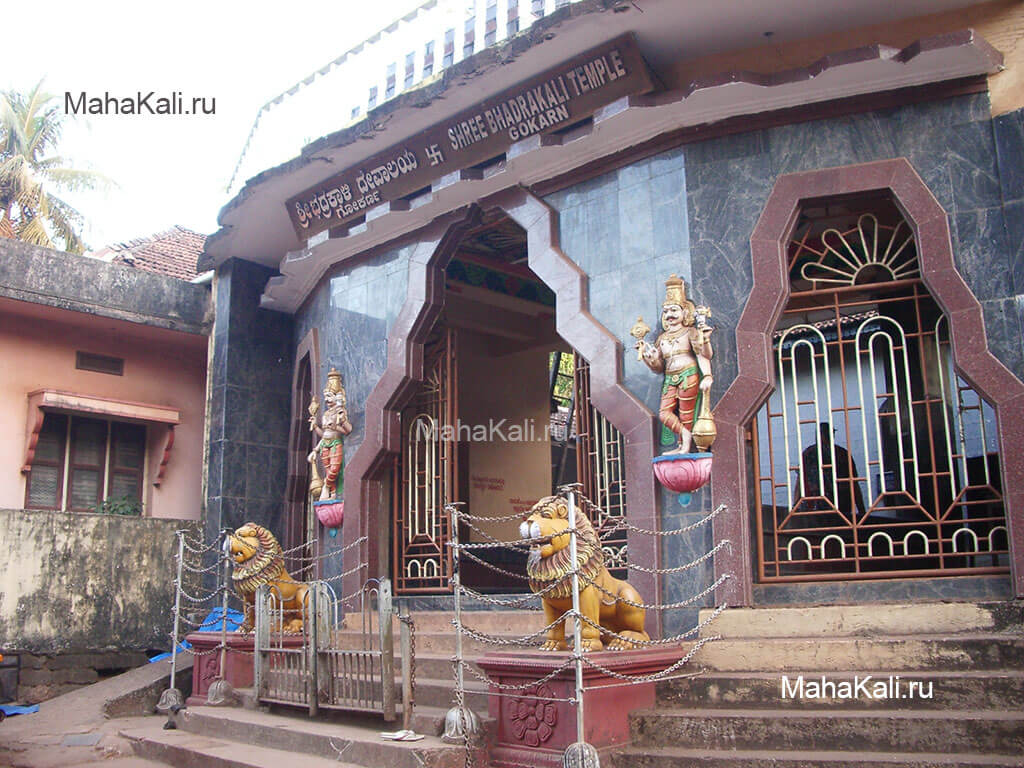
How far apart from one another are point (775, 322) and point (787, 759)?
300 centimetres

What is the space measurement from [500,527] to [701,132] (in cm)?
631

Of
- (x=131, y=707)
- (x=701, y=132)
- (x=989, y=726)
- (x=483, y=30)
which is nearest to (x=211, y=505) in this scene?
(x=131, y=707)

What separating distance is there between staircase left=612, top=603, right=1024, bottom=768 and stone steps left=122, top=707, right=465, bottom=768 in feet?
3.98

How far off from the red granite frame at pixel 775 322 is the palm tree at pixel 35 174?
52.6 ft

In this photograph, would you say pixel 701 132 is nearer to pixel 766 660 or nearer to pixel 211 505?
pixel 766 660

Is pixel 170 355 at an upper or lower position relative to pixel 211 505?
upper

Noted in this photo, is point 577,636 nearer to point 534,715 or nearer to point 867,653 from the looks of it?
point 534,715

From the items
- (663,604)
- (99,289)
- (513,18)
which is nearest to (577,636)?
(663,604)

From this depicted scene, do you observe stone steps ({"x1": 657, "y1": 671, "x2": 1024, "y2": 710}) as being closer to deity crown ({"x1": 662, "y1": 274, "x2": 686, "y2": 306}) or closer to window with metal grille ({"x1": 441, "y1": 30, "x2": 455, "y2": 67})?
deity crown ({"x1": 662, "y1": 274, "x2": 686, "y2": 306})

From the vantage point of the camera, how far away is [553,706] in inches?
208

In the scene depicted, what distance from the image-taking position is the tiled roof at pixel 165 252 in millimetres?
13172

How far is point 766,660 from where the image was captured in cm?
605

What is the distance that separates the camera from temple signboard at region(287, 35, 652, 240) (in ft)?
23.8

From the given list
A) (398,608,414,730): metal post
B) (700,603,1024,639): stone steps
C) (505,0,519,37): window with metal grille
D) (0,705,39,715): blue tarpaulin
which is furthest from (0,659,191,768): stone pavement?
(505,0,519,37): window with metal grille
